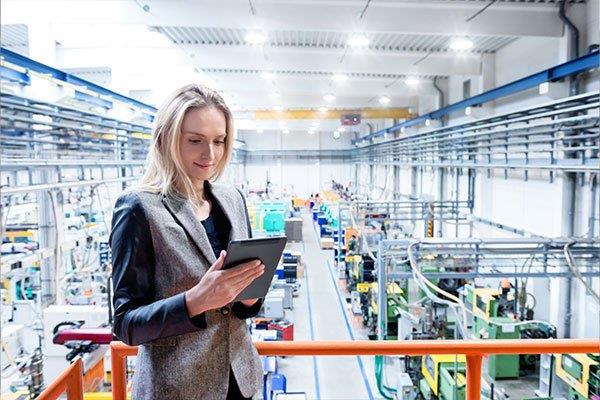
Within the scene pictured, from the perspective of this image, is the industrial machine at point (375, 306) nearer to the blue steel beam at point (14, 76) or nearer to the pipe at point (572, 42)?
the pipe at point (572, 42)

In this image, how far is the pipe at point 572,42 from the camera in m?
5.93

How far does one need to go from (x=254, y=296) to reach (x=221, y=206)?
0.26 m

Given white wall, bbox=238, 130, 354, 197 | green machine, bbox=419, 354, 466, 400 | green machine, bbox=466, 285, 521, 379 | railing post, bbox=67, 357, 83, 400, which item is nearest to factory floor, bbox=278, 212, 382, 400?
green machine, bbox=419, 354, 466, 400

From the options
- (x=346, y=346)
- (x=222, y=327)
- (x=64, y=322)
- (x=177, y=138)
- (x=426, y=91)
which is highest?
(x=426, y=91)

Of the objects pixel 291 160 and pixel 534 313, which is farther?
pixel 291 160

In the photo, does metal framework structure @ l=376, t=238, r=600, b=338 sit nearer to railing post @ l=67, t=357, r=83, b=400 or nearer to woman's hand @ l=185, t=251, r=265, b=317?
railing post @ l=67, t=357, r=83, b=400

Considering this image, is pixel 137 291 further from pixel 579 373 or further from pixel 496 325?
pixel 496 325

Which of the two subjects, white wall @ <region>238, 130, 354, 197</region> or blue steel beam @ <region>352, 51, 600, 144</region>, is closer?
blue steel beam @ <region>352, 51, 600, 144</region>

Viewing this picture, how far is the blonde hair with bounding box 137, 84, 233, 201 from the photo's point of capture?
1.03 meters

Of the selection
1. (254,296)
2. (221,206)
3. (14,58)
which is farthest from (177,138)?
(14,58)

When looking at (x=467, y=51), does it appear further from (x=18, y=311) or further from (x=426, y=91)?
(x=18, y=311)

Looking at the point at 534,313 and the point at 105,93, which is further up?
the point at 105,93

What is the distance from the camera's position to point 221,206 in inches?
45.9

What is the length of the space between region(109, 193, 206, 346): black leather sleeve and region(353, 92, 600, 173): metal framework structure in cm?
443
